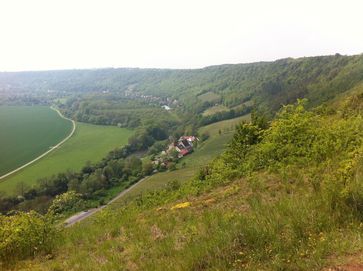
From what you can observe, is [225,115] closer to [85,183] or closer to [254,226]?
[85,183]

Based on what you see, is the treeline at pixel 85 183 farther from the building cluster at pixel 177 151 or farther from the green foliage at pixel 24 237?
the green foliage at pixel 24 237

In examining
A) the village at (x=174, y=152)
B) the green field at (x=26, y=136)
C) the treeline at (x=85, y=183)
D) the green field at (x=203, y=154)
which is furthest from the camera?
the green field at (x=26, y=136)

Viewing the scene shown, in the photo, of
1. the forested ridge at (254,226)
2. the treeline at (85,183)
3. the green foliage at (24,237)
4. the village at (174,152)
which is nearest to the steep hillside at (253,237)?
the forested ridge at (254,226)

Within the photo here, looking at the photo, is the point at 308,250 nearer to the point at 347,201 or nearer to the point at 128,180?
the point at 347,201

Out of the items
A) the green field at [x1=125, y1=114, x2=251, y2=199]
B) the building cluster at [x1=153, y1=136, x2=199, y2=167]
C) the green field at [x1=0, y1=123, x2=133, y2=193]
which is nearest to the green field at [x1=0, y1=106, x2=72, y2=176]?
the green field at [x1=0, y1=123, x2=133, y2=193]

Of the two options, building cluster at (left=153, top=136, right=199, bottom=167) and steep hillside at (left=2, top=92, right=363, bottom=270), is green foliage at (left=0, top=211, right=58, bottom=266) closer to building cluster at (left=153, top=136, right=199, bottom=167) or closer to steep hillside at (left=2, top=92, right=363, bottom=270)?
steep hillside at (left=2, top=92, right=363, bottom=270)

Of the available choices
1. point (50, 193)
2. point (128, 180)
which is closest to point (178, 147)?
point (128, 180)
